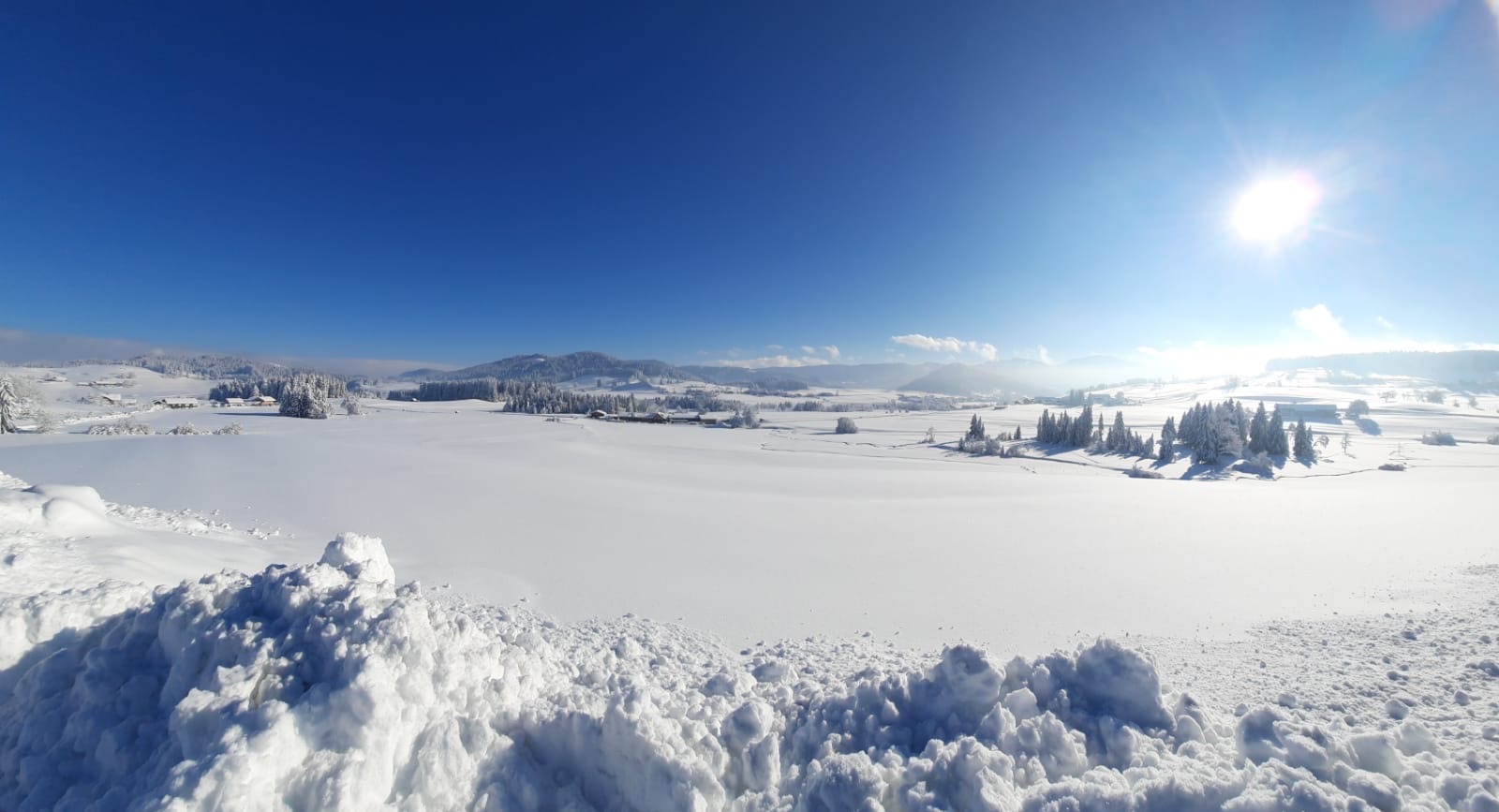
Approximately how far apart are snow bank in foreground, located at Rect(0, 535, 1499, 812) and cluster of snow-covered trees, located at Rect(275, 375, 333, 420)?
2084 inches

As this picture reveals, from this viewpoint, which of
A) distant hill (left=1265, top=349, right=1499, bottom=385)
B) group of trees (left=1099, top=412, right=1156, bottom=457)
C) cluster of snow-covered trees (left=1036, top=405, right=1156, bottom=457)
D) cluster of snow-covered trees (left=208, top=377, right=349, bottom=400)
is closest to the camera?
group of trees (left=1099, top=412, right=1156, bottom=457)

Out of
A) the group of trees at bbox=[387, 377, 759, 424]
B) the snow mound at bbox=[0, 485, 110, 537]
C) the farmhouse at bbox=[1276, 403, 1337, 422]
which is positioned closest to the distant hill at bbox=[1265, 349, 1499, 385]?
the farmhouse at bbox=[1276, 403, 1337, 422]

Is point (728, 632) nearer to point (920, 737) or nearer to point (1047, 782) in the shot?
point (920, 737)

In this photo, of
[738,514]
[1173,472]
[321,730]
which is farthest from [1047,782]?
[1173,472]

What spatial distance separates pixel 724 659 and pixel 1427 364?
224 m

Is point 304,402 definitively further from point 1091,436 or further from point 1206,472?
point 1091,436

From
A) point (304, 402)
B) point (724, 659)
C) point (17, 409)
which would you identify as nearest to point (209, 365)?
point (304, 402)

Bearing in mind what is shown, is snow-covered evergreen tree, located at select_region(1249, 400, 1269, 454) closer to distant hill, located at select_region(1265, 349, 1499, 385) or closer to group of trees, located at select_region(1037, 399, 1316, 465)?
group of trees, located at select_region(1037, 399, 1316, 465)

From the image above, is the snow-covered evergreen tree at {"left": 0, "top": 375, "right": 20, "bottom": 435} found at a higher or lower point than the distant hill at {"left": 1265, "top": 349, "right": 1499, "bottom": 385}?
lower

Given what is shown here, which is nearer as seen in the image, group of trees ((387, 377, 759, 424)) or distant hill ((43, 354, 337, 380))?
group of trees ((387, 377, 759, 424))

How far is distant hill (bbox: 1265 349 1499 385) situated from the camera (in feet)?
→ 397

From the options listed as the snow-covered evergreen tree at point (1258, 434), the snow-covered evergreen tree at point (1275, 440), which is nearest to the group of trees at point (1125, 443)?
the snow-covered evergreen tree at point (1258, 434)

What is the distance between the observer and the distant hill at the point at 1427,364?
121125 mm

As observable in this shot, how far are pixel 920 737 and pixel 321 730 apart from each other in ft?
13.4
